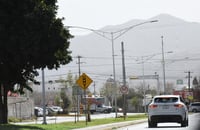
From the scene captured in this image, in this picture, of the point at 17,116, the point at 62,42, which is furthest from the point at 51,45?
the point at 17,116

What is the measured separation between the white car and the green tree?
6.16 m

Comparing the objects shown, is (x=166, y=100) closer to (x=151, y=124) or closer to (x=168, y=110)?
(x=168, y=110)

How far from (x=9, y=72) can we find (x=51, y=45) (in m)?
4.06

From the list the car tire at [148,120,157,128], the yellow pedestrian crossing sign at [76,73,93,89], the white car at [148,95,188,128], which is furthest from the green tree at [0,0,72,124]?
the car tire at [148,120,157,128]

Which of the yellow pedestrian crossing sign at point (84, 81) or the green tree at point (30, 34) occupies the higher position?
the green tree at point (30, 34)

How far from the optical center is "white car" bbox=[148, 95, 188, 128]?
3341 cm

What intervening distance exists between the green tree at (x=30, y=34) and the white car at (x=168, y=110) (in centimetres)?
616

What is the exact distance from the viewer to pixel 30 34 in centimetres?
2933

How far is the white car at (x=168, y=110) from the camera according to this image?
33406 millimetres

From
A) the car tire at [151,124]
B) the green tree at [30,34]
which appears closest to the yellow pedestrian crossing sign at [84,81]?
the car tire at [151,124]

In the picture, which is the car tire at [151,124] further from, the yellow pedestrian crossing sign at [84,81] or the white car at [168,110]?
the yellow pedestrian crossing sign at [84,81]

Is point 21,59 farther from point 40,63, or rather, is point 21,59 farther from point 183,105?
point 183,105

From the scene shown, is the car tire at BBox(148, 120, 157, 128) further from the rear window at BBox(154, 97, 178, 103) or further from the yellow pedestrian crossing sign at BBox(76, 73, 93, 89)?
the yellow pedestrian crossing sign at BBox(76, 73, 93, 89)

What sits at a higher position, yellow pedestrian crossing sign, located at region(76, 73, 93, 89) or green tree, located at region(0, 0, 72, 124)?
green tree, located at region(0, 0, 72, 124)
